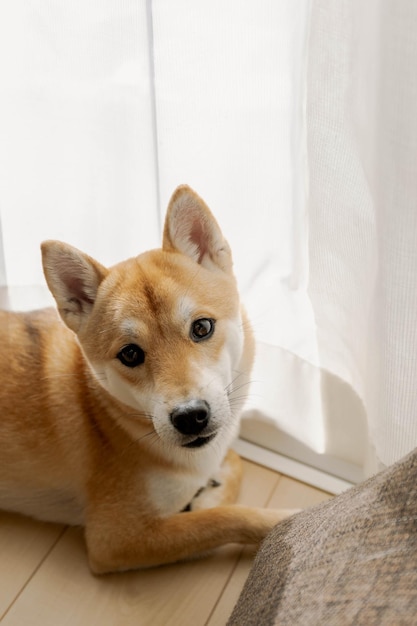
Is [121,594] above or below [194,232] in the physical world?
below

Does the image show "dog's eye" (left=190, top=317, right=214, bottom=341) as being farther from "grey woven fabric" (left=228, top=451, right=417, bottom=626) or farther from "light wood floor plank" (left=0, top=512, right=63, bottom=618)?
"light wood floor plank" (left=0, top=512, right=63, bottom=618)

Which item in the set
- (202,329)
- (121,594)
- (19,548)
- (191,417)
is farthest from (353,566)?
(19,548)

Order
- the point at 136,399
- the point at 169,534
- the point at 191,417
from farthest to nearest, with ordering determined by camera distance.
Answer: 1. the point at 169,534
2. the point at 136,399
3. the point at 191,417

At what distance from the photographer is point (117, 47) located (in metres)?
1.51

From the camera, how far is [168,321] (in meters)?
1.39

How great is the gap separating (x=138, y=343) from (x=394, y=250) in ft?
1.61

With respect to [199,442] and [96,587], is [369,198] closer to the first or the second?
[199,442]

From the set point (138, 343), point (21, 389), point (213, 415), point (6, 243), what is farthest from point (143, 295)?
point (6, 243)

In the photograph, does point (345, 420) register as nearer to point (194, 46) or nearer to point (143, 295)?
point (143, 295)

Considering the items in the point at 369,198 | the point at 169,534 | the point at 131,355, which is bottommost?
the point at 169,534

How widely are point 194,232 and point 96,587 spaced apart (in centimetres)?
81

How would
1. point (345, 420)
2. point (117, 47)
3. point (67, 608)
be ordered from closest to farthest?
point (117, 47) < point (67, 608) < point (345, 420)

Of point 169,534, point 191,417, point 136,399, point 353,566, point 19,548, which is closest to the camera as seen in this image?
point 353,566

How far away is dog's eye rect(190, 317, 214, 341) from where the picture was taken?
55.9 inches
